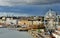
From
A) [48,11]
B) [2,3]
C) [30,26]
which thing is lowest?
[30,26]

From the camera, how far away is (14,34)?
2.42m

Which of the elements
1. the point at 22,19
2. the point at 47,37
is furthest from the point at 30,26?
the point at 47,37

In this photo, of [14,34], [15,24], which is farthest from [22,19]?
[14,34]

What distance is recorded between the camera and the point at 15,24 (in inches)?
97.4

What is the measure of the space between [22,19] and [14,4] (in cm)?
32

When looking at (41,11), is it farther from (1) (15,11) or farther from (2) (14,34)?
(2) (14,34)

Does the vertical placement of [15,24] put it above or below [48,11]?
below

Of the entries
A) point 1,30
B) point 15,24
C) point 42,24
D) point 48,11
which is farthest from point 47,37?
point 1,30

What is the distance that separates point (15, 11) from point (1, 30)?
1.43ft

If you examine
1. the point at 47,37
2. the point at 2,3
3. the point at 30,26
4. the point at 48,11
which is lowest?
the point at 47,37

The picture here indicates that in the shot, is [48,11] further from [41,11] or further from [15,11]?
[15,11]

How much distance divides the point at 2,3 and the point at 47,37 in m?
1.04

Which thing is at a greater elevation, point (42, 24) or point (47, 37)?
point (42, 24)

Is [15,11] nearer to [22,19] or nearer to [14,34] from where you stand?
[22,19]
